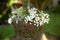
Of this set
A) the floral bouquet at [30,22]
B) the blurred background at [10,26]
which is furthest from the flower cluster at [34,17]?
the blurred background at [10,26]

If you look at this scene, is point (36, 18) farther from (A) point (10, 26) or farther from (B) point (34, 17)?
(A) point (10, 26)

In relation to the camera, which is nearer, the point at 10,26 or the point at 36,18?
the point at 36,18

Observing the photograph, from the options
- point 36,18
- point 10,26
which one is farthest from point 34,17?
point 10,26

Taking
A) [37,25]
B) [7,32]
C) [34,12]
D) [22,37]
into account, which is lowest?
[7,32]

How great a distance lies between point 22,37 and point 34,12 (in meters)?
0.48

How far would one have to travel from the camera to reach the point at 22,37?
11.0ft

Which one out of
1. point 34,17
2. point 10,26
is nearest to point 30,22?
point 34,17

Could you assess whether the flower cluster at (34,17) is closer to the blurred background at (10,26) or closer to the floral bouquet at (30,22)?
the floral bouquet at (30,22)

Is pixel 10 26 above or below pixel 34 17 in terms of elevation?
below

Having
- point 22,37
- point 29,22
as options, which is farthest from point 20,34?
point 29,22

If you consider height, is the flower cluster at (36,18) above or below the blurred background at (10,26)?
above

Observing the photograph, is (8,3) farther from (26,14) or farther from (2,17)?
(26,14)

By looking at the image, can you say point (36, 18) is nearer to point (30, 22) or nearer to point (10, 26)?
point (30, 22)

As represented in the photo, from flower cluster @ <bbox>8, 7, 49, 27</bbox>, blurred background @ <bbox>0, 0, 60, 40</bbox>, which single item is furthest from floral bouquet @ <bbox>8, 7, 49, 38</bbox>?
blurred background @ <bbox>0, 0, 60, 40</bbox>
